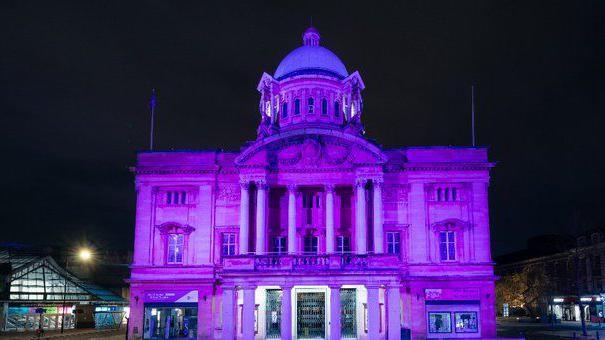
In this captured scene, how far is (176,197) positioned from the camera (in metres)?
63.4

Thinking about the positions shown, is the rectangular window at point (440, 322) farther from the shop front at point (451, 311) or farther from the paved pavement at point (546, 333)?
the paved pavement at point (546, 333)

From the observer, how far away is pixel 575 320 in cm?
10412

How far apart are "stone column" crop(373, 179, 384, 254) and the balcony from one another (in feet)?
18.9

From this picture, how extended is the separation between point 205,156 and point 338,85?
57.7 ft

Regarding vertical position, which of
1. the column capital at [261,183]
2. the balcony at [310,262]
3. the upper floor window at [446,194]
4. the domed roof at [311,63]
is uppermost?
the domed roof at [311,63]

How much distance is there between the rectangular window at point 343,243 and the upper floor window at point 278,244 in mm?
5124

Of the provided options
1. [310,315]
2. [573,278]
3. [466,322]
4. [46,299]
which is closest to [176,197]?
[310,315]

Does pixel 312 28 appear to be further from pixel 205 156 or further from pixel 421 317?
pixel 421 317

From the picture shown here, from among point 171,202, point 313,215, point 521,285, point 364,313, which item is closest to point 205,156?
point 171,202

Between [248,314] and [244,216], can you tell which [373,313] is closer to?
[248,314]

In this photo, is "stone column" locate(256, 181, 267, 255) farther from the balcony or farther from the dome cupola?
the dome cupola

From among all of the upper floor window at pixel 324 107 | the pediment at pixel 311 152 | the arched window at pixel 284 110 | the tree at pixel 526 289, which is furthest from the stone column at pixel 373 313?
the tree at pixel 526 289

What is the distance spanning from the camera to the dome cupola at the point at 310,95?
6956cm

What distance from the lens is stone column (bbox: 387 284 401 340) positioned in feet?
168
